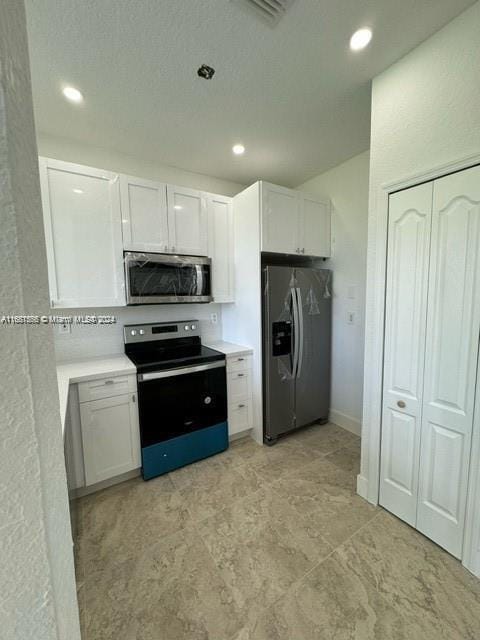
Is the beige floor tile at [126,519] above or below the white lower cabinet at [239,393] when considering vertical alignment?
below

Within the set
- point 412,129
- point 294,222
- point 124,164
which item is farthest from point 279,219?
point 124,164

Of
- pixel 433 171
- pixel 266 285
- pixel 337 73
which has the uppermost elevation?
pixel 337 73

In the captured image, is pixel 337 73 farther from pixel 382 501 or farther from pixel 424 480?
pixel 382 501

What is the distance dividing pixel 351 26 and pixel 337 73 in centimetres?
27

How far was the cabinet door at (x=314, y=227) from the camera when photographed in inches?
105

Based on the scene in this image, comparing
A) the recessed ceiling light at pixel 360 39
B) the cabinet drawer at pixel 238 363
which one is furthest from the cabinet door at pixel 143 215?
the recessed ceiling light at pixel 360 39

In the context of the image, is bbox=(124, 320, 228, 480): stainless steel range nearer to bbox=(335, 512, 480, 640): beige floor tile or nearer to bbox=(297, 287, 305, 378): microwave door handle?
bbox=(297, 287, 305, 378): microwave door handle

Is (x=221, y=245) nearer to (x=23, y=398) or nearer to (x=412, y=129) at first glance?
(x=412, y=129)

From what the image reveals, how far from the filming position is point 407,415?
5.38ft

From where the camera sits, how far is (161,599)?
131 centimetres

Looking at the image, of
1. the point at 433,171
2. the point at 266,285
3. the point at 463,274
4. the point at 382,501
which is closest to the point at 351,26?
the point at 433,171

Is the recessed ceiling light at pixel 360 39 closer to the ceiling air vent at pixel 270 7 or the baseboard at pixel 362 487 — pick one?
the ceiling air vent at pixel 270 7

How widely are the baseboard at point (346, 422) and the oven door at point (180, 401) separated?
51.1 inches

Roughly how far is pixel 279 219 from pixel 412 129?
3.84 feet
